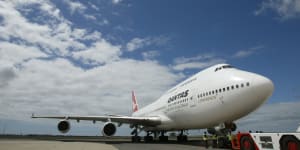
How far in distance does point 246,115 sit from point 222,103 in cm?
163

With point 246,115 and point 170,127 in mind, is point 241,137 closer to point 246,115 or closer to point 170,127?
point 246,115

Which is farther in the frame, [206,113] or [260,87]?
[206,113]

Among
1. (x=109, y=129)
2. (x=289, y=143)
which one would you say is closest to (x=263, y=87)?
(x=289, y=143)

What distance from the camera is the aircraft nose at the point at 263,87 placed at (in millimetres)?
14750

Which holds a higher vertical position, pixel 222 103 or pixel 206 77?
pixel 206 77

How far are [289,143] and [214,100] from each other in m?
7.45

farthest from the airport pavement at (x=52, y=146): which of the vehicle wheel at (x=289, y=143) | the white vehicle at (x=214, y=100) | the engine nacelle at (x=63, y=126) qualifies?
the vehicle wheel at (x=289, y=143)

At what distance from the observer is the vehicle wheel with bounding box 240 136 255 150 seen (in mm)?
11839

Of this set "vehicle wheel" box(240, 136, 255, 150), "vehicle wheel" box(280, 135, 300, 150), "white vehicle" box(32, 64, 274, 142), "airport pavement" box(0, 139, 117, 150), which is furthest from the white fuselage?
"airport pavement" box(0, 139, 117, 150)

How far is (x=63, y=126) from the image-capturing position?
27.9m

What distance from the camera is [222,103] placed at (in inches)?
645

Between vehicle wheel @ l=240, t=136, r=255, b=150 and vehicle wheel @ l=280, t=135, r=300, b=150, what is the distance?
185 centimetres

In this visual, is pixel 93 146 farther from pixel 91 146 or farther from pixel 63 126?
pixel 63 126

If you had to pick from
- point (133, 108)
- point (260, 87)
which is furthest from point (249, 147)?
point (133, 108)
